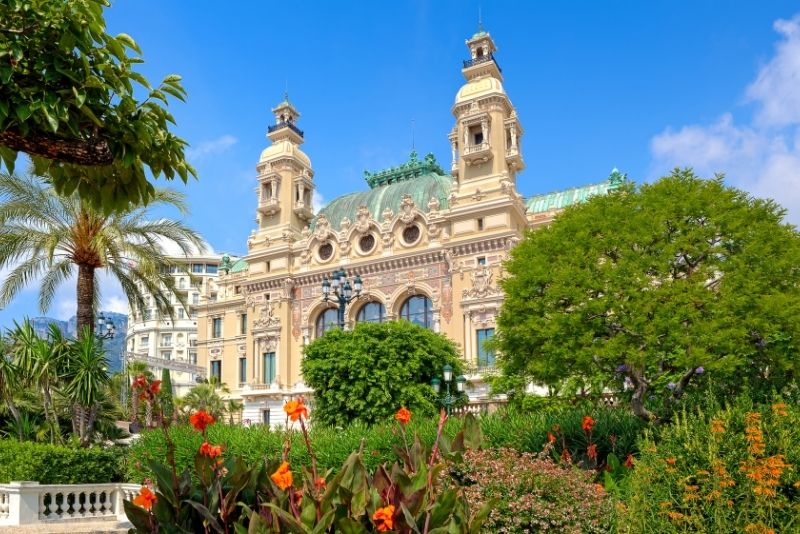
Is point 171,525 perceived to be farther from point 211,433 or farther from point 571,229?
point 571,229

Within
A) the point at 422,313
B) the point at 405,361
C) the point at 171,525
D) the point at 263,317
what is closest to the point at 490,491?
the point at 171,525

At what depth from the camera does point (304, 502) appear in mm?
4680

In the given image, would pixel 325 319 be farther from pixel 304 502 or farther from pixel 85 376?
pixel 304 502

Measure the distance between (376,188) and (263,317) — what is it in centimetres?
1325

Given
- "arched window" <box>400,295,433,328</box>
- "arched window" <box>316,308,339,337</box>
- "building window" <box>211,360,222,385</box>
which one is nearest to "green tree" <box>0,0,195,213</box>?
"arched window" <box>400,295,433,328</box>

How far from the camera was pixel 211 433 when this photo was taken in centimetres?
1664

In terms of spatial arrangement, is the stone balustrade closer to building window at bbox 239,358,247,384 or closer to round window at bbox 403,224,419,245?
round window at bbox 403,224,419,245

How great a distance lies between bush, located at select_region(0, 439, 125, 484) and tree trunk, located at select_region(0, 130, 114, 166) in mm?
14273

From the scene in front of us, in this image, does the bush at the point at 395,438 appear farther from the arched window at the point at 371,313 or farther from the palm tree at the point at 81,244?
the arched window at the point at 371,313

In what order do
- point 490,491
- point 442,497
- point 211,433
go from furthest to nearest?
point 211,433, point 490,491, point 442,497

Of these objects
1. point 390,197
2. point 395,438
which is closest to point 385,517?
point 395,438

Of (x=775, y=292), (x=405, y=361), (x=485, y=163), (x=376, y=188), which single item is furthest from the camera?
(x=376, y=188)

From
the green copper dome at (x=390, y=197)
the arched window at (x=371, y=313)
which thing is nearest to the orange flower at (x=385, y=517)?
the arched window at (x=371, y=313)

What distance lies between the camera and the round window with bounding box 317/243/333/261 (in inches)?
1973
